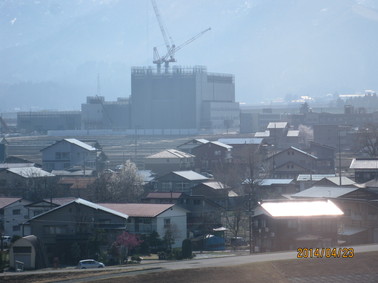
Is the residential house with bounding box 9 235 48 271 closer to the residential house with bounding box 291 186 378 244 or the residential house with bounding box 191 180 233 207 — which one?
the residential house with bounding box 291 186 378 244

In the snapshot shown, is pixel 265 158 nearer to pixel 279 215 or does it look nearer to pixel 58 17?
pixel 279 215

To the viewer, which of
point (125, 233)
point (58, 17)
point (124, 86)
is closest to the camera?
point (125, 233)

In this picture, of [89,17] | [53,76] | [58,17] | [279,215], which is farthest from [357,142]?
[58,17]

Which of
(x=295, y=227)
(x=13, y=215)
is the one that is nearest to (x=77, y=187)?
(x=13, y=215)

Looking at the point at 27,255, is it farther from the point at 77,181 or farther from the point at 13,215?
the point at 77,181

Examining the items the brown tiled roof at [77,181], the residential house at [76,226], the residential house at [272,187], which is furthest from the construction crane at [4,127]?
the residential house at [76,226]

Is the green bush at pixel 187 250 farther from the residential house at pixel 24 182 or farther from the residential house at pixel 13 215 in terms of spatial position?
the residential house at pixel 24 182

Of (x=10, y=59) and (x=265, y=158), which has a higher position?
(x=10, y=59)

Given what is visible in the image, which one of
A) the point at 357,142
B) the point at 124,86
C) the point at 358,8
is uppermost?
the point at 358,8
